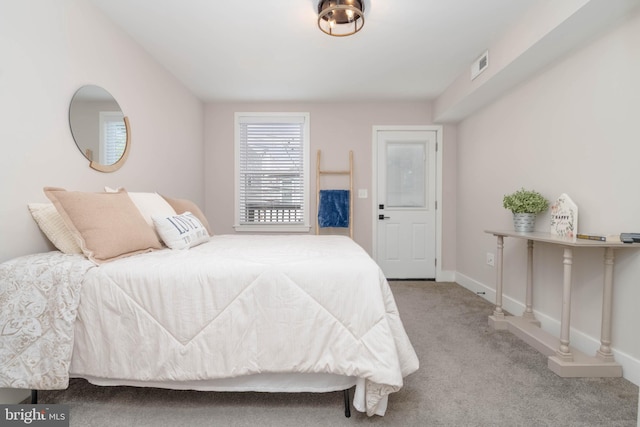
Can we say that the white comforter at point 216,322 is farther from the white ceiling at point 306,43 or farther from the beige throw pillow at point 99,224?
the white ceiling at point 306,43

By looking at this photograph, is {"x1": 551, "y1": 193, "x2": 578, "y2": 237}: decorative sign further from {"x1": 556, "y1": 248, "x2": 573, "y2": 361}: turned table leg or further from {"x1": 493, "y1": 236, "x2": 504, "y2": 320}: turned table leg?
{"x1": 493, "y1": 236, "x2": 504, "y2": 320}: turned table leg

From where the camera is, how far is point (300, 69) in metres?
2.77

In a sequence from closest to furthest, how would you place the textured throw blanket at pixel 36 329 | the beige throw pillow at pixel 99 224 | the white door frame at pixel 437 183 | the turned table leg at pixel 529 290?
the textured throw blanket at pixel 36 329, the beige throw pillow at pixel 99 224, the turned table leg at pixel 529 290, the white door frame at pixel 437 183

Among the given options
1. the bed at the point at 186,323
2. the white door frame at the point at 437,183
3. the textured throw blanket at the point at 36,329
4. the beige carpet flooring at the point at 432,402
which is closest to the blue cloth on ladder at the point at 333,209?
the white door frame at the point at 437,183

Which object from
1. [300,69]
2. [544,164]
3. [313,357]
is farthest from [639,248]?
[300,69]

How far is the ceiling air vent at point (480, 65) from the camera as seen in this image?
2430 mm

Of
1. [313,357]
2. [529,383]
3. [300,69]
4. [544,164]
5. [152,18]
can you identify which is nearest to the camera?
[313,357]

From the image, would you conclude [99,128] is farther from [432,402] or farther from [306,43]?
[432,402]

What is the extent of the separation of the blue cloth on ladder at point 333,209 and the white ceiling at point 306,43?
1.17 metres

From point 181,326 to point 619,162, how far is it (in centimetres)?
242

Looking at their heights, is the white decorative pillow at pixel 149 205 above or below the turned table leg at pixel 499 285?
above

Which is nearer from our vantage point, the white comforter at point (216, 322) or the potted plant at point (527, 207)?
the white comforter at point (216, 322)

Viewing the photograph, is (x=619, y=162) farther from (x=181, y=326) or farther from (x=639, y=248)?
(x=181, y=326)

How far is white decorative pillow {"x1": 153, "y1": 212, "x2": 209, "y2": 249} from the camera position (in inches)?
69.2
